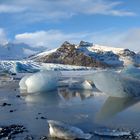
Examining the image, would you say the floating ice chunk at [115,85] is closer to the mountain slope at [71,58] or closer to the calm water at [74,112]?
the calm water at [74,112]

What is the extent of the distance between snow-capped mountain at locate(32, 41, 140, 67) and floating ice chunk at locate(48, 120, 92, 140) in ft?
216

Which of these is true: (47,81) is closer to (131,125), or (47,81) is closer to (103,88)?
(103,88)

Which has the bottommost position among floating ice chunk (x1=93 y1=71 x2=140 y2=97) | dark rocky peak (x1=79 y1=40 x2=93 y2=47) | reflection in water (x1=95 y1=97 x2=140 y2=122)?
reflection in water (x1=95 y1=97 x2=140 y2=122)

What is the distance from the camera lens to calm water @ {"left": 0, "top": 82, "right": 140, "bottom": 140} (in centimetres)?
1034

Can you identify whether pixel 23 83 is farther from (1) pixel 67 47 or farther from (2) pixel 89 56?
(1) pixel 67 47

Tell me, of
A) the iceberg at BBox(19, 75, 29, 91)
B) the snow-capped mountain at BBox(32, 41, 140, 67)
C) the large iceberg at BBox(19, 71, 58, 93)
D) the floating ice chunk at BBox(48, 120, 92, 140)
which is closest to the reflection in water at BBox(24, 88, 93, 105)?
the large iceberg at BBox(19, 71, 58, 93)

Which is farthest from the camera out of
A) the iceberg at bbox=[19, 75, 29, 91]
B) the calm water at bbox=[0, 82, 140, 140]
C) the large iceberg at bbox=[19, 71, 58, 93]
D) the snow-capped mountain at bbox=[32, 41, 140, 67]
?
the snow-capped mountain at bbox=[32, 41, 140, 67]

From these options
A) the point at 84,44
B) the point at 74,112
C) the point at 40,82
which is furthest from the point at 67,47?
the point at 74,112

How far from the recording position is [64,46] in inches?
3472

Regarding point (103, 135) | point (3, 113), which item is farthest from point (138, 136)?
point (3, 113)

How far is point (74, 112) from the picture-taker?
1238 centimetres

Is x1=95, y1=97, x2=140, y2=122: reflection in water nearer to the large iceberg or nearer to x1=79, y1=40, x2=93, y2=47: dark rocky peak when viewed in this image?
the large iceberg

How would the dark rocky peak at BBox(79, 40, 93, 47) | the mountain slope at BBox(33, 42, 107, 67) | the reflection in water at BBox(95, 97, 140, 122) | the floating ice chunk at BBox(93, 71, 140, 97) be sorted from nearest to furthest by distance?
the reflection in water at BBox(95, 97, 140, 122)
the floating ice chunk at BBox(93, 71, 140, 97)
the mountain slope at BBox(33, 42, 107, 67)
the dark rocky peak at BBox(79, 40, 93, 47)

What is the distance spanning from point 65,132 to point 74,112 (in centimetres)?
353
